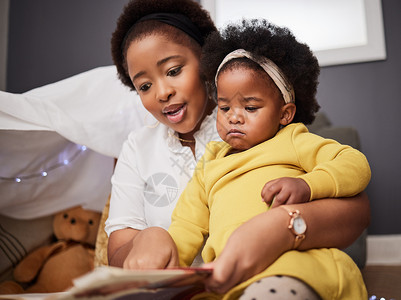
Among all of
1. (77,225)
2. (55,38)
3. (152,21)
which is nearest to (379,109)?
(152,21)

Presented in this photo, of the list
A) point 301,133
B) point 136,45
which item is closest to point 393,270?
point 301,133

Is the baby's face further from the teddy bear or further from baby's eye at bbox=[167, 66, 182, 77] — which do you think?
the teddy bear

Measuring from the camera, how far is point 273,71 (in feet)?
2.75

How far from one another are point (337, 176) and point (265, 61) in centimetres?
29

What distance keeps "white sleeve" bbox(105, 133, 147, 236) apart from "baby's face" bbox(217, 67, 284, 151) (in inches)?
13.6

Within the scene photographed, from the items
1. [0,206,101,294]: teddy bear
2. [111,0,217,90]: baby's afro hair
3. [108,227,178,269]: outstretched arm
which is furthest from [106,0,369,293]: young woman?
[0,206,101,294]: teddy bear

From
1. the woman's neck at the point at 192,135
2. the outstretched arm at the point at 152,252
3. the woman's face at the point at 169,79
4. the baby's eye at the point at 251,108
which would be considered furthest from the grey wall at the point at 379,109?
the outstretched arm at the point at 152,252

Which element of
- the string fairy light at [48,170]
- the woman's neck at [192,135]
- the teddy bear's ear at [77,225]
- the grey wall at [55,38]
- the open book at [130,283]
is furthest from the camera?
the grey wall at [55,38]

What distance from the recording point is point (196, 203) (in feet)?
2.87

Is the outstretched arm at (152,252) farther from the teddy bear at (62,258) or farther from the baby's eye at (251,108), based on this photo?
the teddy bear at (62,258)

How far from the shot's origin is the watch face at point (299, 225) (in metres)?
0.65

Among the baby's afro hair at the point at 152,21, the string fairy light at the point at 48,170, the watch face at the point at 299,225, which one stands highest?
the baby's afro hair at the point at 152,21

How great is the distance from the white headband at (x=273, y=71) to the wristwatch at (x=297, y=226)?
30 cm

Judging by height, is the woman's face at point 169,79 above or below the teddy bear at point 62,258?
above
